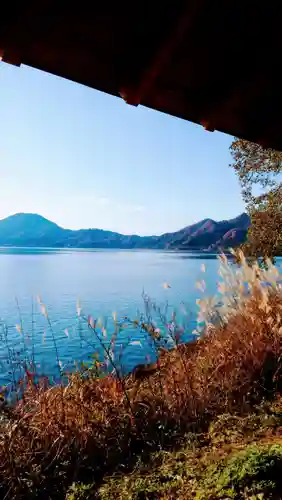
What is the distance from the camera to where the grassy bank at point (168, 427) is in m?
2.73

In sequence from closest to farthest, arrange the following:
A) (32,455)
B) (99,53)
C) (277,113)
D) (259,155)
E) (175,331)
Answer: (99,53) → (32,455) → (277,113) → (175,331) → (259,155)

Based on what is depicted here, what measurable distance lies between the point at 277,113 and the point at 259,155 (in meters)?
9.17

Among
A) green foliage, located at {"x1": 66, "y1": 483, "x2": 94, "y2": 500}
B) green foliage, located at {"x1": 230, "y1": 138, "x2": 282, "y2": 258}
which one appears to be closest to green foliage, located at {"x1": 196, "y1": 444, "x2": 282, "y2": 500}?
green foliage, located at {"x1": 66, "y1": 483, "x2": 94, "y2": 500}

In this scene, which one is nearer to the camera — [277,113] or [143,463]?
[143,463]

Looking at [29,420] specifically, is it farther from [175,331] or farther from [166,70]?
[166,70]

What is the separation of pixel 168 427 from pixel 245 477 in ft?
4.28

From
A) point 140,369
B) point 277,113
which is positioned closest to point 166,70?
point 277,113

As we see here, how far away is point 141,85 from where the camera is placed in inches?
116

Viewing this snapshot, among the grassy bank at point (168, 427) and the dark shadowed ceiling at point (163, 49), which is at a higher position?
the dark shadowed ceiling at point (163, 49)

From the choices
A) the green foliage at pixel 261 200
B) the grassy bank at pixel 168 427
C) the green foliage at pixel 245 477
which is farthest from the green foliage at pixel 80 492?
the green foliage at pixel 261 200

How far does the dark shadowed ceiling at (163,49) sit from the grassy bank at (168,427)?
224cm

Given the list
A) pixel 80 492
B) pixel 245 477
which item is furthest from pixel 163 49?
pixel 80 492

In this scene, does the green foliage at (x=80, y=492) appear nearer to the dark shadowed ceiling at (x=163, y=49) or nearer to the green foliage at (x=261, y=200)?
the dark shadowed ceiling at (x=163, y=49)

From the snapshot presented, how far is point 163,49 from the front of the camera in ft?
8.61
